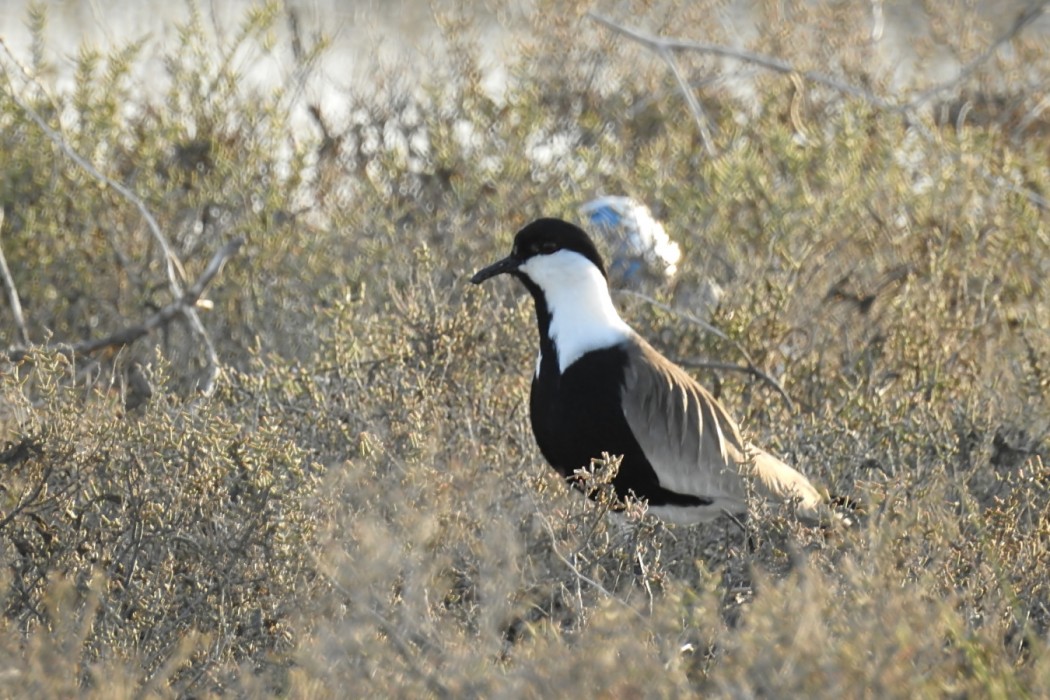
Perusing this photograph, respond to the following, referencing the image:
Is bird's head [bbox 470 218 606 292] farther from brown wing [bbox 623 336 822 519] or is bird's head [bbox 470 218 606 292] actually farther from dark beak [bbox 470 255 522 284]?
brown wing [bbox 623 336 822 519]

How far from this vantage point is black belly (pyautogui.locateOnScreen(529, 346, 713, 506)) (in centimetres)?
448

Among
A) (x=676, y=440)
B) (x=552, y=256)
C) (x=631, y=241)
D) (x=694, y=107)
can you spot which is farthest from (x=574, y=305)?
(x=694, y=107)

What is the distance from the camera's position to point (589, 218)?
5902 millimetres

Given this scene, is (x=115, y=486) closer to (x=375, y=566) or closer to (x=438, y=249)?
(x=375, y=566)

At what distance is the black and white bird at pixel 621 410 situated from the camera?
4.49m

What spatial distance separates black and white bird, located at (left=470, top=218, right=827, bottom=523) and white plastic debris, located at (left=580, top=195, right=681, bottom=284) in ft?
3.00

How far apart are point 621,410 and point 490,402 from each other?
0.45 metres

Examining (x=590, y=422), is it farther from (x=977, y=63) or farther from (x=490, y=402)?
(x=977, y=63)

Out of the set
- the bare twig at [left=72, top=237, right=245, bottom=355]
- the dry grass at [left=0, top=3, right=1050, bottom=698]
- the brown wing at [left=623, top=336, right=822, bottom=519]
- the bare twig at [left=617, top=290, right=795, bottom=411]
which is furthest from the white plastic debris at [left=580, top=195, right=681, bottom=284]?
the bare twig at [left=72, top=237, right=245, bottom=355]

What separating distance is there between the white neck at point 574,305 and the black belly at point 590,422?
0.15 ft

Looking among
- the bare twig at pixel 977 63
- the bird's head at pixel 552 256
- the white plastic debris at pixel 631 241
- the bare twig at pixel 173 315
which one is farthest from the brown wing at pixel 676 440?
the bare twig at pixel 977 63

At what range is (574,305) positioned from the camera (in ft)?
15.5

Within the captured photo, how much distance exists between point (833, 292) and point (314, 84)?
268cm

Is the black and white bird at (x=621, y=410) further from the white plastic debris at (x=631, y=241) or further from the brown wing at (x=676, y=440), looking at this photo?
the white plastic debris at (x=631, y=241)
